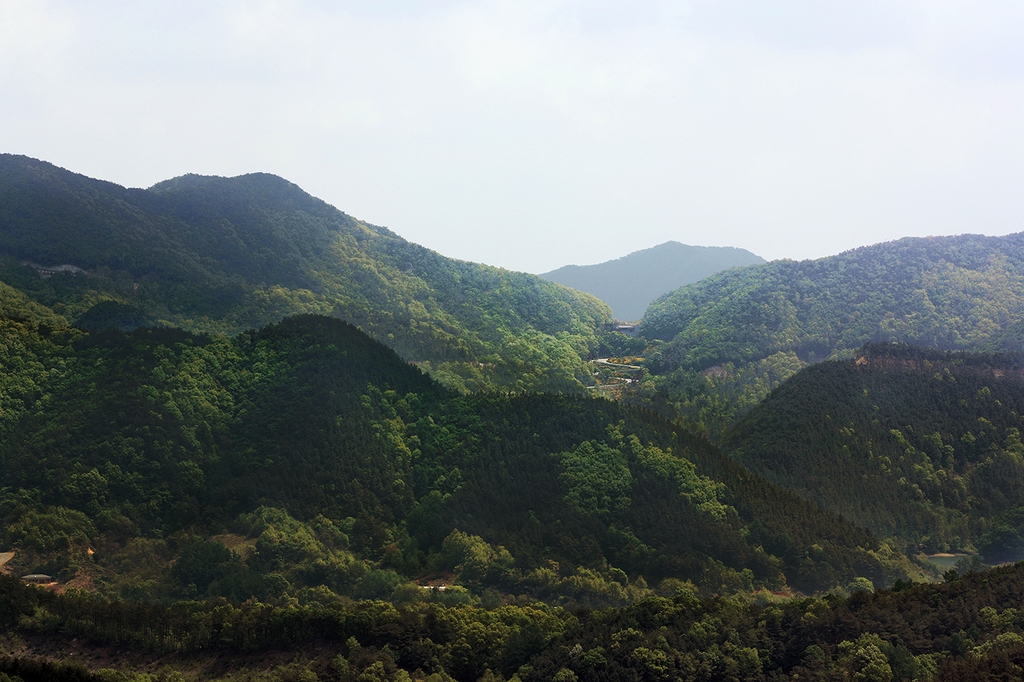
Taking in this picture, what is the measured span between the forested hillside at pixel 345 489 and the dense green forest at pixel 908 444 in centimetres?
1704

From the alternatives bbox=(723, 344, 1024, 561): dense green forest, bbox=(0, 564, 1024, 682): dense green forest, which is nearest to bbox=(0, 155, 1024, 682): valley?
bbox=(0, 564, 1024, 682): dense green forest

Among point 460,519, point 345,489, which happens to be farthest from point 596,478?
point 345,489

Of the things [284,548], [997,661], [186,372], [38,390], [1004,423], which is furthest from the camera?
[1004,423]

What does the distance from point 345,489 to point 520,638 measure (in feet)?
114

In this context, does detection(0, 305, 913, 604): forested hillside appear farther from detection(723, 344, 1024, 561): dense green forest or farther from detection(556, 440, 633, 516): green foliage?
detection(723, 344, 1024, 561): dense green forest

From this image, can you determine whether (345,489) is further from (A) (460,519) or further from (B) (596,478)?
(B) (596,478)

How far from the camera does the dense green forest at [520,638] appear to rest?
62.3 meters

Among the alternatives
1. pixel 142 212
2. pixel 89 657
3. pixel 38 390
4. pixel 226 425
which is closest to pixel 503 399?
pixel 226 425

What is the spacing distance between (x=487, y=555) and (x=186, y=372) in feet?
137

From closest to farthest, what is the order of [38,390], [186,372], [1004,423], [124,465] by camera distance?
[124,465], [38,390], [186,372], [1004,423]

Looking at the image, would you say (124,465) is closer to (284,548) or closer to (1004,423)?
(284,548)

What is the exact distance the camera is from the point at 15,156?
7303 inches

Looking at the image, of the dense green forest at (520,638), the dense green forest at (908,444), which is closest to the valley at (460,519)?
the dense green forest at (520,638)

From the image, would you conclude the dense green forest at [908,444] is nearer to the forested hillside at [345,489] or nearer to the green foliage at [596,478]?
the forested hillside at [345,489]
